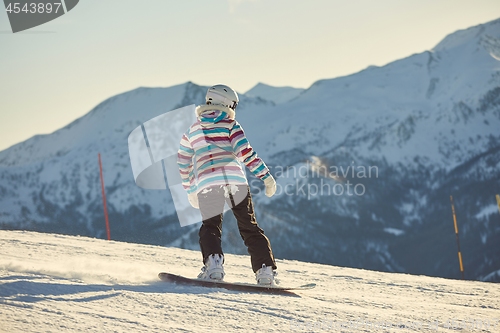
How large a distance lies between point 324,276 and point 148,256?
2080mm

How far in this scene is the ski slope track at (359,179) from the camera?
13675cm

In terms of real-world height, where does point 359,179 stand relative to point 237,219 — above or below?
above

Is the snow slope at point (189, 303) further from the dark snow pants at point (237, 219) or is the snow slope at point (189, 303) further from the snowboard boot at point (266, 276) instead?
the dark snow pants at point (237, 219)

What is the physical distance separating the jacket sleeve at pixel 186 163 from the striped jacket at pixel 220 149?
82 mm

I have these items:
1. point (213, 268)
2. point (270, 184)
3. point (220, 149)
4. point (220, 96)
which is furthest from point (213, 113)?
point (213, 268)

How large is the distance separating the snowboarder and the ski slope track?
110 m

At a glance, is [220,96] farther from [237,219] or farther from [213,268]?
[213,268]

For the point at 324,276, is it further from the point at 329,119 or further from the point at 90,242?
the point at 329,119

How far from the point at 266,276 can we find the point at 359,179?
6203 inches

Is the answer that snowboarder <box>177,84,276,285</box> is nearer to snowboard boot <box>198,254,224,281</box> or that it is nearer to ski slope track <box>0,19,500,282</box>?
snowboard boot <box>198,254,224,281</box>

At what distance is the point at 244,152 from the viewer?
16.6ft

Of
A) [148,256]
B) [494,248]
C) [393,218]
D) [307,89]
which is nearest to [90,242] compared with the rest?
[148,256]

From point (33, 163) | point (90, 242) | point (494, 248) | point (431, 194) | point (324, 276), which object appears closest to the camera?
point (324, 276)

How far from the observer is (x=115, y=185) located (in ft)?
559
